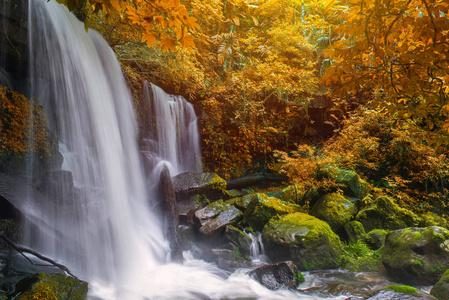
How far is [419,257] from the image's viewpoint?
4.58 m

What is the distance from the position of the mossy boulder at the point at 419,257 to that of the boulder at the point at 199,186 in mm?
4754

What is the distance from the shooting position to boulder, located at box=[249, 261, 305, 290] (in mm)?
4656

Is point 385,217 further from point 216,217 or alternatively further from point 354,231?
point 216,217

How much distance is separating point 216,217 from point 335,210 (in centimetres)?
311

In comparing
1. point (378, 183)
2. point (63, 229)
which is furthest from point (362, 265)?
point (63, 229)

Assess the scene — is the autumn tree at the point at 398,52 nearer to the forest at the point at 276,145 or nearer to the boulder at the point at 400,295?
the forest at the point at 276,145

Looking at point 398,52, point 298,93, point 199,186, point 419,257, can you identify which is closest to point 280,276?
point 419,257

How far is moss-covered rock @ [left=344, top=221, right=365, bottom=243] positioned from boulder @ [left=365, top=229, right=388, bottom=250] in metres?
0.15

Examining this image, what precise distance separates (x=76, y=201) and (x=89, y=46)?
375 centimetres

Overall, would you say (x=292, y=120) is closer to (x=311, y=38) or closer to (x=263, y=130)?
(x=263, y=130)

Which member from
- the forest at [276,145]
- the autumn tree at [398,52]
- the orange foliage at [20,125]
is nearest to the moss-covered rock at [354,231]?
the forest at [276,145]

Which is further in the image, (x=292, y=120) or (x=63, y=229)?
(x=292, y=120)

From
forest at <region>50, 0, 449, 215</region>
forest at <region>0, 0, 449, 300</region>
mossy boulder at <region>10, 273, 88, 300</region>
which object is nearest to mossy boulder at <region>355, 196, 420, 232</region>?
forest at <region>0, 0, 449, 300</region>

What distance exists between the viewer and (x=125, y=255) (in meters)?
5.29
